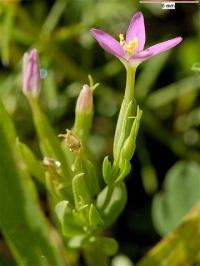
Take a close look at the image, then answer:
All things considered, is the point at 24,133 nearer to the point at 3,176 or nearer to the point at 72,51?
the point at 72,51

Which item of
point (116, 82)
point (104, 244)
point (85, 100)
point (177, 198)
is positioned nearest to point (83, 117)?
point (85, 100)

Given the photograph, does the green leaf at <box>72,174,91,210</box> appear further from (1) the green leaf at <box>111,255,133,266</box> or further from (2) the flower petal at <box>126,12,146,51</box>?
(1) the green leaf at <box>111,255,133,266</box>

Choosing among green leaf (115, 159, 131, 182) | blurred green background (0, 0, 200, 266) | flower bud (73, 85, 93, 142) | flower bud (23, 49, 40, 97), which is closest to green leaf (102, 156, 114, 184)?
green leaf (115, 159, 131, 182)

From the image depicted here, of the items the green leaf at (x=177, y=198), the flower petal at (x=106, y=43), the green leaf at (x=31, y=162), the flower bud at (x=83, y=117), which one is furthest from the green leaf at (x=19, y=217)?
Answer: the green leaf at (x=177, y=198)

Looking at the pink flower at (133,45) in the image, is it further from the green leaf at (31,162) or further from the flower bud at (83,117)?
the green leaf at (31,162)

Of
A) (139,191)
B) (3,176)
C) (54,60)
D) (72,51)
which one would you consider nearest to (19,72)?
(54,60)

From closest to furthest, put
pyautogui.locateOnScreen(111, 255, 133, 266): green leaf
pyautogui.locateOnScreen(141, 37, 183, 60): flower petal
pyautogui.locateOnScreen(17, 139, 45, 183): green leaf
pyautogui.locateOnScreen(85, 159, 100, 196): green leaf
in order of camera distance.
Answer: pyautogui.locateOnScreen(141, 37, 183, 60): flower petal, pyautogui.locateOnScreen(85, 159, 100, 196): green leaf, pyautogui.locateOnScreen(17, 139, 45, 183): green leaf, pyautogui.locateOnScreen(111, 255, 133, 266): green leaf
